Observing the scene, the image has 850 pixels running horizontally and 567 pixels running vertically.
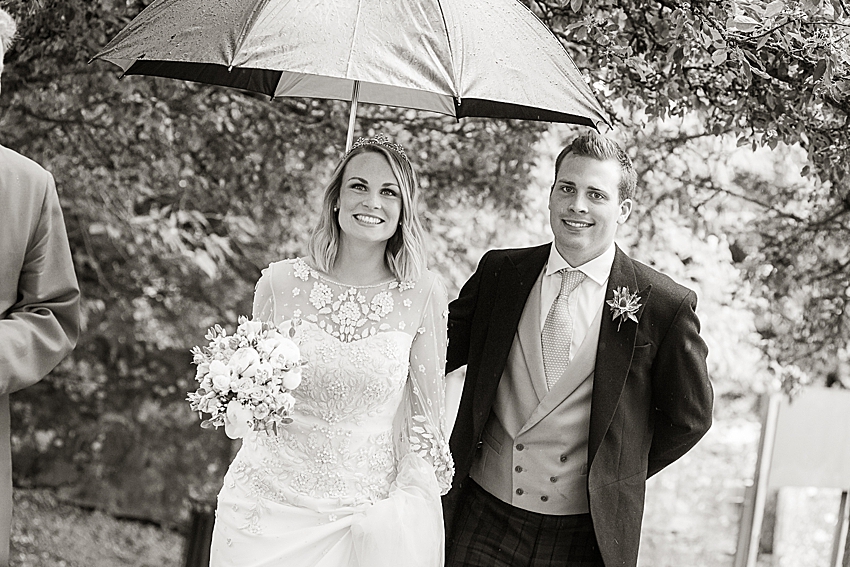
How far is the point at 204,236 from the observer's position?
651cm

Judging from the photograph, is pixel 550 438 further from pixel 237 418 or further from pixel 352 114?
pixel 352 114

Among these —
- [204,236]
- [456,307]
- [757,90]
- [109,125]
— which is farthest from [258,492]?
[204,236]

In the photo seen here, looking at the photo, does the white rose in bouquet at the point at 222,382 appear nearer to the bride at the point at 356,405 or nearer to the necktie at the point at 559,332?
the bride at the point at 356,405

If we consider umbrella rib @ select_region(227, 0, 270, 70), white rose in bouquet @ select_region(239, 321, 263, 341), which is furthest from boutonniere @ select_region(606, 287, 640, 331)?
umbrella rib @ select_region(227, 0, 270, 70)

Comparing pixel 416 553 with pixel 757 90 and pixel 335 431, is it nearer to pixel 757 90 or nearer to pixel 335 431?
pixel 335 431

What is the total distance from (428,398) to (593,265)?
70cm

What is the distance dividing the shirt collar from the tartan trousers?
0.77 m

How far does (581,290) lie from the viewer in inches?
136

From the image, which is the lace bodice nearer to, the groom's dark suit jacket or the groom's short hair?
the groom's dark suit jacket

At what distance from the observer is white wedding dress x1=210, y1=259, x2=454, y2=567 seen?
10.5 ft

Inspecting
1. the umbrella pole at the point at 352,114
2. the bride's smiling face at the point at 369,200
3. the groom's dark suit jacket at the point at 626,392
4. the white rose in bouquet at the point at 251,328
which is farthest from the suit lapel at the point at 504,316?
the white rose in bouquet at the point at 251,328

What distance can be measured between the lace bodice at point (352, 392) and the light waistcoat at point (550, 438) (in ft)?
0.75

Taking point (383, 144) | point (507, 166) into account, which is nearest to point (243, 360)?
point (383, 144)

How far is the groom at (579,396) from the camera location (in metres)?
3.29
